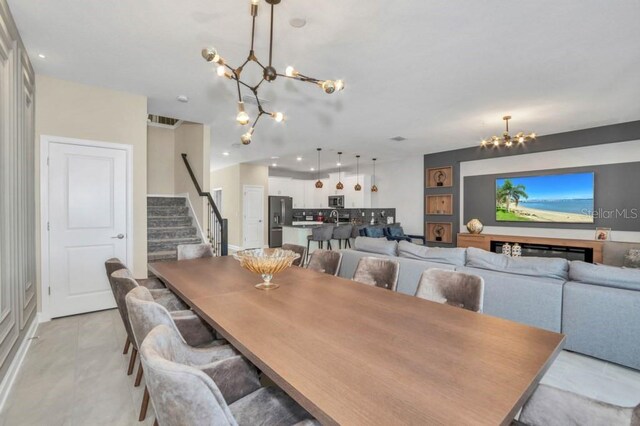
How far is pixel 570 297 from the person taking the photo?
2609 millimetres

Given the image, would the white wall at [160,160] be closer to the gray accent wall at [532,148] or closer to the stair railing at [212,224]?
the stair railing at [212,224]

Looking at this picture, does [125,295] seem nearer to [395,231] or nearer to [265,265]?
[265,265]

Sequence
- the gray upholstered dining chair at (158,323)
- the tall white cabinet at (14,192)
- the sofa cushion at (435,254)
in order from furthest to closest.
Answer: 1. the sofa cushion at (435,254)
2. the tall white cabinet at (14,192)
3. the gray upholstered dining chair at (158,323)

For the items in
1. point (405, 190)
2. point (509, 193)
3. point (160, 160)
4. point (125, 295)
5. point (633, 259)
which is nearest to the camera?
point (125, 295)

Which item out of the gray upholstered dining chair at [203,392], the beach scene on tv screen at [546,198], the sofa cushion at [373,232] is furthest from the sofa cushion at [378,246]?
the beach scene on tv screen at [546,198]

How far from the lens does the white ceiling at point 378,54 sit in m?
2.33

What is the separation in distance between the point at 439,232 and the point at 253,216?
5461mm

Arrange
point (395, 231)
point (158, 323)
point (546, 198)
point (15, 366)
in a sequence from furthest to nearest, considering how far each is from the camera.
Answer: point (395, 231) → point (546, 198) → point (15, 366) → point (158, 323)

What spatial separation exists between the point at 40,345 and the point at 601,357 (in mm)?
5026

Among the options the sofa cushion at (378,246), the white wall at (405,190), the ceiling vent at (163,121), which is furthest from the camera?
the white wall at (405,190)

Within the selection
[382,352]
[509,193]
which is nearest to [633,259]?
[509,193]

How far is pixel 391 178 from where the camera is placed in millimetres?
8820

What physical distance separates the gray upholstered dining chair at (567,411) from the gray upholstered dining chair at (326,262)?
1.80m

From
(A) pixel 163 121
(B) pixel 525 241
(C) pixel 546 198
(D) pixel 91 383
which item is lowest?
(D) pixel 91 383
